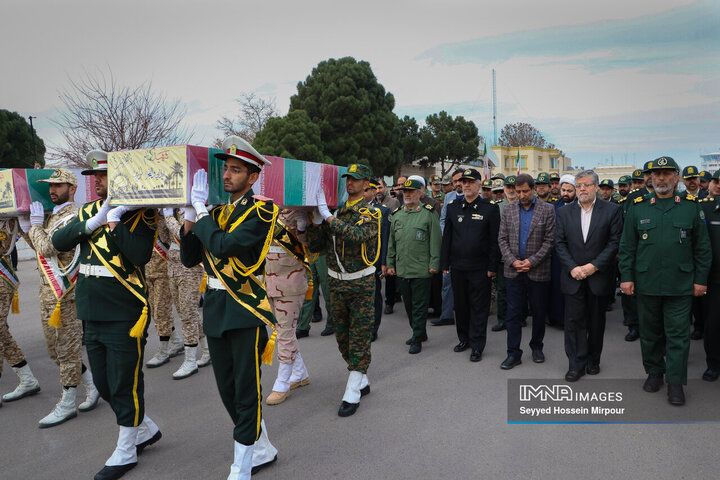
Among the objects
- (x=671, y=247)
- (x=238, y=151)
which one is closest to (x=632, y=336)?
(x=671, y=247)

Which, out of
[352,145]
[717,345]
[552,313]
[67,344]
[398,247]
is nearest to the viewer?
[67,344]

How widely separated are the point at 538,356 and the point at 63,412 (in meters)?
4.88

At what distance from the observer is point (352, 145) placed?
2783 centimetres

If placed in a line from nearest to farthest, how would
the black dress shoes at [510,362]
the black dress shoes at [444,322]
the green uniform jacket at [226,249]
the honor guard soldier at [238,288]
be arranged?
the green uniform jacket at [226,249], the honor guard soldier at [238,288], the black dress shoes at [510,362], the black dress shoes at [444,322]

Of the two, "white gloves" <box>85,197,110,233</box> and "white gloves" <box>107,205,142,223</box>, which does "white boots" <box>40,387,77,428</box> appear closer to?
"white gloves" <box>85,197,110,233</box>

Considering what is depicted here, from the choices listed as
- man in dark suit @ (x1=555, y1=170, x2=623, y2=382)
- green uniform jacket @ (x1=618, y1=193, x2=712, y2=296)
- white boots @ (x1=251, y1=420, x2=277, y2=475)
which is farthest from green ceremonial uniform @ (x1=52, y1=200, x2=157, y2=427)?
green uniform jacket @ (x1=618, y1=193, x2=712, y2=296)

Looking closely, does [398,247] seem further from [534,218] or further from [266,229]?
[266,229]

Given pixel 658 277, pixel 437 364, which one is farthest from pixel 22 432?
pixel 658 277

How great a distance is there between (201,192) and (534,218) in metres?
3.81

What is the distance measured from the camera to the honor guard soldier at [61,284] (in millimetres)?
4328

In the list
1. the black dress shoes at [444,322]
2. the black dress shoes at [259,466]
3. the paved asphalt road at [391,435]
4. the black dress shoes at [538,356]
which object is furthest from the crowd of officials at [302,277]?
the black dress shoes at [444,322]

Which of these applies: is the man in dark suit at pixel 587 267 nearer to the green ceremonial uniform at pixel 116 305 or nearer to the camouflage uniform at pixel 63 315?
the green ceremonial uniform at pixel 116 305

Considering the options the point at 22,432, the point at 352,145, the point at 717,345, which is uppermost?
the point at 352,145

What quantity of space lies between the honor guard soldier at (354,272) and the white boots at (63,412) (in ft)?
8.21
